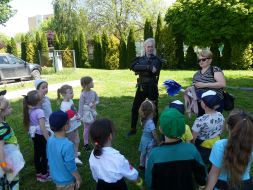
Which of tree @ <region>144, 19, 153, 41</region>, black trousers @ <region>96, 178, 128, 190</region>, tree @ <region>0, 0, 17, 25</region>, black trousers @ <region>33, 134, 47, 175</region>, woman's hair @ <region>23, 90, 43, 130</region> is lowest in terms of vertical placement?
black trousers @ <region>33, 134, 47, 175</region>

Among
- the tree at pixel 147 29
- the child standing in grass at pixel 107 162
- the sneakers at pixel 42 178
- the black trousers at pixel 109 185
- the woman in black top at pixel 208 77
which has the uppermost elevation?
the tree at pixel 147 29

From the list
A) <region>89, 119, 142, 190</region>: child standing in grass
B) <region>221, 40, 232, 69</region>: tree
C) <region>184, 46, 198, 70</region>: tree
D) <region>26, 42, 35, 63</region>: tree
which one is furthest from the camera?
<region>26, 42, 35, 63</region>: tree

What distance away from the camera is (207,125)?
3.97m

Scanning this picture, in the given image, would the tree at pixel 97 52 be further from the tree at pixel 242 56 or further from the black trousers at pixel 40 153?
Result: the black trousers at pixel 40 153

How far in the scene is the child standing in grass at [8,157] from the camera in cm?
354

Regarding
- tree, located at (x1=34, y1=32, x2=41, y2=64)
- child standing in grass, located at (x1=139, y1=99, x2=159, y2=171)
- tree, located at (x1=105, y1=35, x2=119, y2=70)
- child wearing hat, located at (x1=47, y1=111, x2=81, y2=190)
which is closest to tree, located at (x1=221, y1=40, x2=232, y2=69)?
tree, located at (x1=105, y1=35, x2=119, y2=70)

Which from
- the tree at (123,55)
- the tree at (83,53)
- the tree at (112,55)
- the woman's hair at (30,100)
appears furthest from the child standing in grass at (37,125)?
the tree at (83,53)

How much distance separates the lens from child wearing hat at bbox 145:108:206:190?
114 inches

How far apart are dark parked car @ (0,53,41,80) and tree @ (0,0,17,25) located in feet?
38.6

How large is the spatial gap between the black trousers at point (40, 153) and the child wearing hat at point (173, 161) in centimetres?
239

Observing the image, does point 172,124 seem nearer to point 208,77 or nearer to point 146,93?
point 208,77

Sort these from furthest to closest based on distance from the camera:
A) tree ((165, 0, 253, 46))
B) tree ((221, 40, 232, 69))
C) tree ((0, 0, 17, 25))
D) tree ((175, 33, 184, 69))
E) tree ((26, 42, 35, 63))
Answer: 1. tree ((26, 42, 35, 63))
2. tree ((0, 0, 17, 25))
3. tree ((175, 33, 184, 69))
4. tree ((221, 40, 232, 69))
5. tree ((165, 0, 253, 46))

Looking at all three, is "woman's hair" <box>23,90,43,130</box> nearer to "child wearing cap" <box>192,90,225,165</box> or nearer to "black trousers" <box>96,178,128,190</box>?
"black trousers" <box>96,178,128,190</box>

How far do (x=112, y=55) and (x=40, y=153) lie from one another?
20.8 meters
